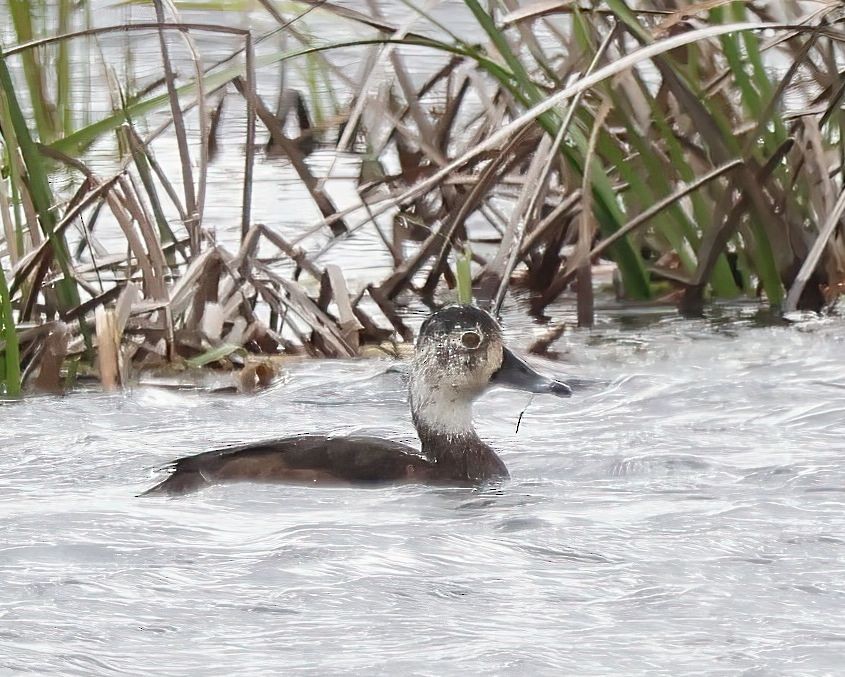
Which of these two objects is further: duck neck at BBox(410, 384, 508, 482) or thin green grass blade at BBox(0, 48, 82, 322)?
thin green grass blade at BBox(0, 48, 82, 322)

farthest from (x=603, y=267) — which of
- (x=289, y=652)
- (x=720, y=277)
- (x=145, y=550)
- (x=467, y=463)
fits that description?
(x=289, y=652)

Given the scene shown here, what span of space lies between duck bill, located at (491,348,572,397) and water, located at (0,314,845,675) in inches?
6.7

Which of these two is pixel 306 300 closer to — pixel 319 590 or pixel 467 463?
pixel 467 463

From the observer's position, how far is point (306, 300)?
6.12 m

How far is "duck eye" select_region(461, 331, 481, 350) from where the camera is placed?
5.12 metres

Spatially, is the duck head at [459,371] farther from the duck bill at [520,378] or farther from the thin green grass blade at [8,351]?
the thin green grass blade at [8,351]

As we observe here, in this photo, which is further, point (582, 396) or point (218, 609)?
point (582, 396)

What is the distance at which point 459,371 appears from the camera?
5.12 m

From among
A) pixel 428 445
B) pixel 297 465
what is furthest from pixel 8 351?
pixel 428 445

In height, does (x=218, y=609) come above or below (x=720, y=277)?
below

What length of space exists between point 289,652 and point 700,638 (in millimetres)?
741

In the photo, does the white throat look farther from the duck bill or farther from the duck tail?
the duck tail

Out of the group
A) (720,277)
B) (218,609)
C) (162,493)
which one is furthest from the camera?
(720,277)

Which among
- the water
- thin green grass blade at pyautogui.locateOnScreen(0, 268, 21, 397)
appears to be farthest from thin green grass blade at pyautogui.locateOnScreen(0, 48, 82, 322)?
the water
